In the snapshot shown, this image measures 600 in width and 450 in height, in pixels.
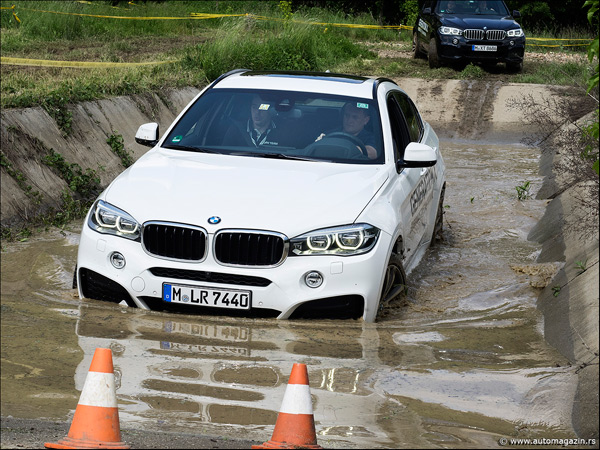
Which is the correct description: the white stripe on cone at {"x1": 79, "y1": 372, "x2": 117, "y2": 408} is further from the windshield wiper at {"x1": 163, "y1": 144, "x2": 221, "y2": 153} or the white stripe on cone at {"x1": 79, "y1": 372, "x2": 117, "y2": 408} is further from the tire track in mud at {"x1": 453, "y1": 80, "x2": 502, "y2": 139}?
the tire track in mud at {"x1": 453, "y1": 80, "x2": 502, "y2": 139}

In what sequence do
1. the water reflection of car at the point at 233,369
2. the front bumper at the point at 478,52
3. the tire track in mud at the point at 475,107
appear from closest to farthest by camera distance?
the water reflection of car at the point at 233,369 < the tire track in mud at the point at 475,107 < the front bumper at the point at 478,52

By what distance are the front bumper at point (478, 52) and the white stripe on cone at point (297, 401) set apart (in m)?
19.0

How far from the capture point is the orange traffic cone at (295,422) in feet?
13.3

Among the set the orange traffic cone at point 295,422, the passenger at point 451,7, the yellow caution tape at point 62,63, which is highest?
the orange traffic cone at point 295,422

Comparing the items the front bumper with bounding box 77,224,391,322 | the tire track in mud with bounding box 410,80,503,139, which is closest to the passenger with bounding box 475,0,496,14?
the tire track in mud with bounding box 410,80,503,139

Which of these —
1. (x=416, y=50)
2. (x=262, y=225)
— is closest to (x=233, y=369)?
(x=262, y=225)

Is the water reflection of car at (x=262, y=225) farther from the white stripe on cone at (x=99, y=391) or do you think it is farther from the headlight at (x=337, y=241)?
the white stripe on cone at (x=99, y=391)

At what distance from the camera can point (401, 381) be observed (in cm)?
529

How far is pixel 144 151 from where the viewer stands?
40.9ft

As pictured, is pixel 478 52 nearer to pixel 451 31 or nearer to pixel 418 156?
pixel 451 31

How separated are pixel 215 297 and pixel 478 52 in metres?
17.4

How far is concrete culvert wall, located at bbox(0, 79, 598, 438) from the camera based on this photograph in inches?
227

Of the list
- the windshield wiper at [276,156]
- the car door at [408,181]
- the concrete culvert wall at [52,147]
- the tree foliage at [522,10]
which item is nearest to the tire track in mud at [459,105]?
the concrete culvert wall at [52,147]

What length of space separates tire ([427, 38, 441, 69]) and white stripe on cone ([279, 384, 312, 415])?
19.4m
